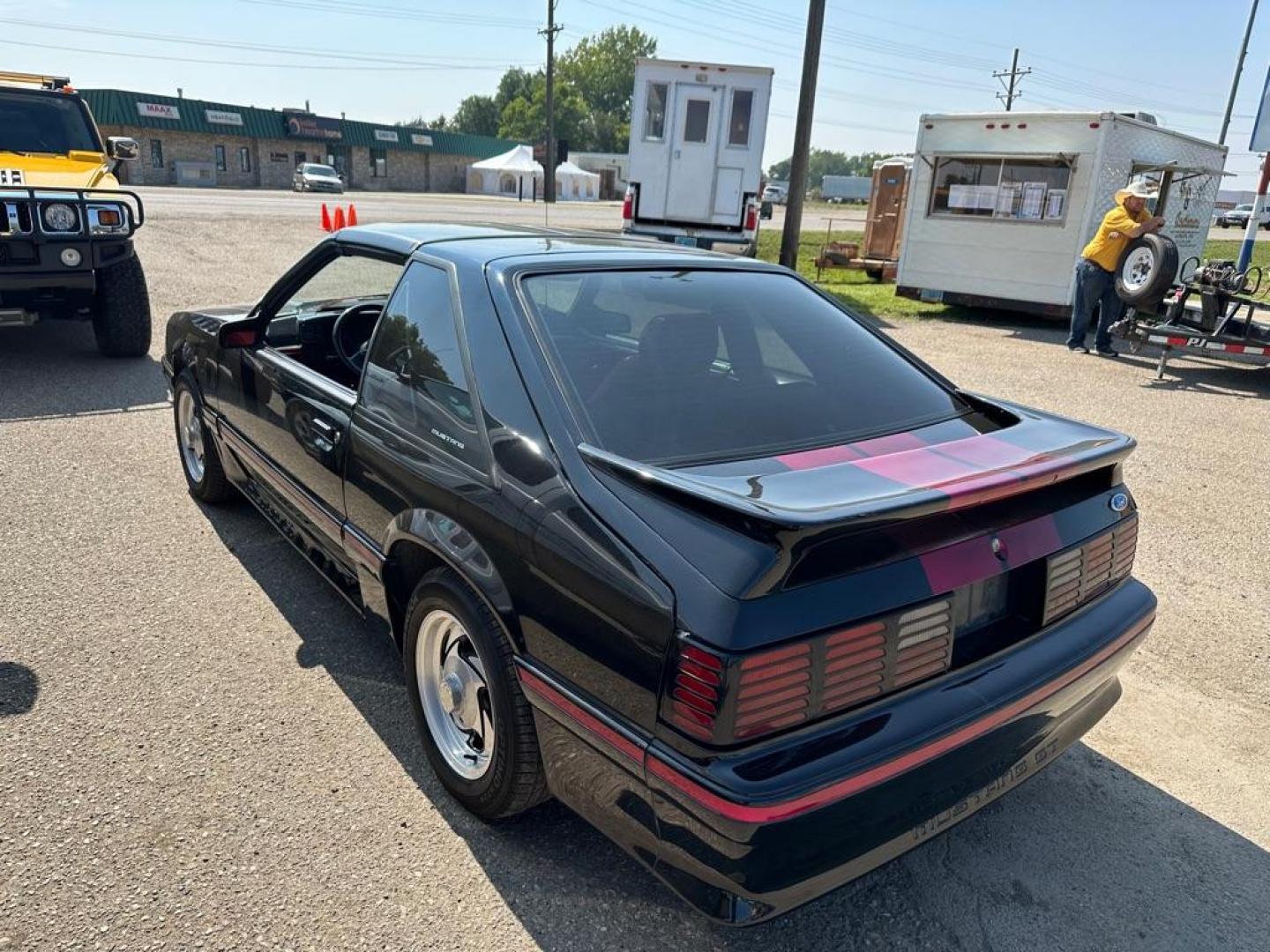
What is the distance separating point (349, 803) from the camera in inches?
102

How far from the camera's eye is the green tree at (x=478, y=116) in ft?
356

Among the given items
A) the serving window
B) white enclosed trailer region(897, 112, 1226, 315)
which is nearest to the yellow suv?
white enclosed trailer region(897, 112, 1226, 315)

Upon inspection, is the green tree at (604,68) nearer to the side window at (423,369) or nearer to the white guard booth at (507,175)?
the white guard booth at (507,175)

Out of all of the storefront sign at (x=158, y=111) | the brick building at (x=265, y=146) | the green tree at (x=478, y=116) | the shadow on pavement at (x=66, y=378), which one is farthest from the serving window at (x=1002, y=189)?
the green tree at (x=478, y=116)

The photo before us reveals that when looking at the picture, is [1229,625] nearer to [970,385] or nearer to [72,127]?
[970,385]

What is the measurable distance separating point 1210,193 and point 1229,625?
13.4 metres

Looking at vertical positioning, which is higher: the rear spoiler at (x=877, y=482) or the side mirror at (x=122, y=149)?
the side mirror at (x=122, y=149)

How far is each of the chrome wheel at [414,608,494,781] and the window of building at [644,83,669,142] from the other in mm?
13193

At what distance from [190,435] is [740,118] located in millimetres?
11665

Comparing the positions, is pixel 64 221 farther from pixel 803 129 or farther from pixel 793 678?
pixel 803 129

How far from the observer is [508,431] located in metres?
2.26

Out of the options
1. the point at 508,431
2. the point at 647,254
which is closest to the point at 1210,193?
the point at 647,254

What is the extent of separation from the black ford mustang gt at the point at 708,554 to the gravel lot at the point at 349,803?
0.29m

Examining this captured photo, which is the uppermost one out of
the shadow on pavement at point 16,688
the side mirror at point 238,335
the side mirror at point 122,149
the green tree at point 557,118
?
the green tree at point 557,118
